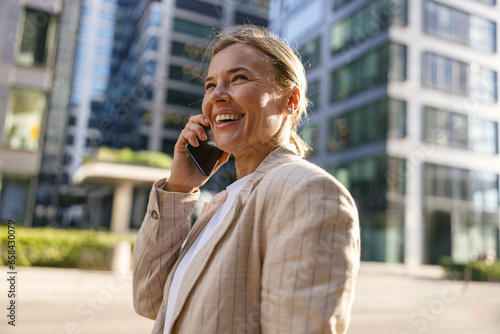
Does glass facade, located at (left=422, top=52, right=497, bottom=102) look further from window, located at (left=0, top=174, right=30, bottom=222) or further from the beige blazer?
the beige blazer

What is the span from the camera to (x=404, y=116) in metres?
26.3

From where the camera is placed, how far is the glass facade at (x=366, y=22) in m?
26.1

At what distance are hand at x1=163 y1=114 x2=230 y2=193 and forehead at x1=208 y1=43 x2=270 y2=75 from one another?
0.91 feet

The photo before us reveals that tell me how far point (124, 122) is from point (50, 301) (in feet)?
122

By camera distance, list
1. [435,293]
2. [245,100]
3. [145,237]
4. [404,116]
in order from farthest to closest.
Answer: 1. [404,116]
2. [435,293]
3. [145,237]
4. [245,100]

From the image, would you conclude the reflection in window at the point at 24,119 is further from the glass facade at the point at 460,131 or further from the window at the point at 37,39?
the glass facade at the point at 460,131

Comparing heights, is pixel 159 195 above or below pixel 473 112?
below

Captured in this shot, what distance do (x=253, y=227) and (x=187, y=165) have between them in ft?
2.05

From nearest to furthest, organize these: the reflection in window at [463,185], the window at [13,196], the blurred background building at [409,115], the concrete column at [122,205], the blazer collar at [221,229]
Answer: the blazer collar at [221,229], the window at [13,196], the concrete column at [122,205], the blurred background building at [409,115], the reflection in window at [463,185]

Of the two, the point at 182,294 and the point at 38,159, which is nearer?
the point at 182,294

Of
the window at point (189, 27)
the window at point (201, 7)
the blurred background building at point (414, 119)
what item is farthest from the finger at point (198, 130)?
the window at point (201, 7)

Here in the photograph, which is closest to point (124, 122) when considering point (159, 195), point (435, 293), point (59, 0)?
point (59, 0)

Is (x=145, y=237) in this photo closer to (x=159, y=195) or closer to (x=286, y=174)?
(x=159, y=195)

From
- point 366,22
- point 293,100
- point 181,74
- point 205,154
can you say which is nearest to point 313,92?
point 205,154
